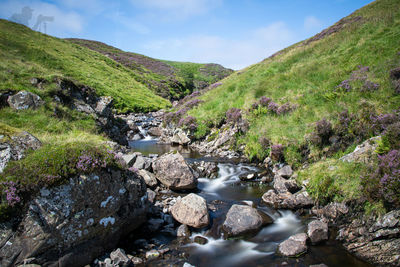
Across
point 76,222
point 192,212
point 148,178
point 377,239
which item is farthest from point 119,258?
point 377,239

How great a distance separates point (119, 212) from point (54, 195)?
208 cm

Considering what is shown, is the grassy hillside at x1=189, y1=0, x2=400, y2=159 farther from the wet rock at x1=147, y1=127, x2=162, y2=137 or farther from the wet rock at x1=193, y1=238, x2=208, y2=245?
the wet rock at x1=193, y1=238, x2=208, y2=245

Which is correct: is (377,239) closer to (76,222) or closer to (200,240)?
(200,240)

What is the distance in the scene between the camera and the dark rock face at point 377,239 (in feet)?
17.5

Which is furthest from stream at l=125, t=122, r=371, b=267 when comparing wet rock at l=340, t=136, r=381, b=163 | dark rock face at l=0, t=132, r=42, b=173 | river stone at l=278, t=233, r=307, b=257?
dark rock face at l=0, t=132, r=42, b=173

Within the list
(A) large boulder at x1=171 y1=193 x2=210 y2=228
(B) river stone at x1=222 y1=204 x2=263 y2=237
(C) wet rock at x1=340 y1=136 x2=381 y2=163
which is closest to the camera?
(B) river stone at x1=222 y1=204 x2=263 y2=237

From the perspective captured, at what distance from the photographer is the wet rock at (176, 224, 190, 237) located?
7.32 m

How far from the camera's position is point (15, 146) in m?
5.89

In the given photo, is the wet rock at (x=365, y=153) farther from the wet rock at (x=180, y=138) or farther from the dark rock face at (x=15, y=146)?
the wet rock at (x=180, y=138)

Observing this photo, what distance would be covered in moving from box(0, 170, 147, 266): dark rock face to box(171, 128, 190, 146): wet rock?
14.6m

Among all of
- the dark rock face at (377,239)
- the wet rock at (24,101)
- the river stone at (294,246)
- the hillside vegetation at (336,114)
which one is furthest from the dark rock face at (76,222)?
the wet rock at (24,101)

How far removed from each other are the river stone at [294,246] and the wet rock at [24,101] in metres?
14.6

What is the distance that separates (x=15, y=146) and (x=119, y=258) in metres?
4.50

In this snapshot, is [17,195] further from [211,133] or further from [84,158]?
[211,133]
